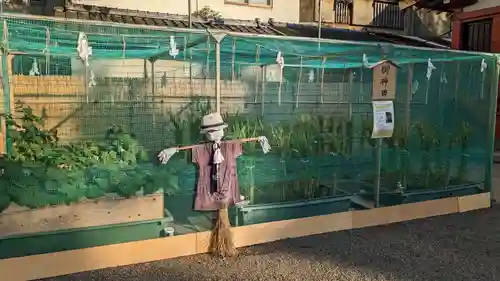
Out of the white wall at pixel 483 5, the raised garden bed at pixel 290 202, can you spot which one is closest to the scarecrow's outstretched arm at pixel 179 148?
the raised garden bed at pixel 290 202

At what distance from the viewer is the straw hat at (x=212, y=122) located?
14.2ft

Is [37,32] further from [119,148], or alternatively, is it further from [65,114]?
[119,148]

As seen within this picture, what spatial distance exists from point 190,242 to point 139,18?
9711mm

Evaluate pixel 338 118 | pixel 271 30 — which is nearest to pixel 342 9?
pixel 271 30

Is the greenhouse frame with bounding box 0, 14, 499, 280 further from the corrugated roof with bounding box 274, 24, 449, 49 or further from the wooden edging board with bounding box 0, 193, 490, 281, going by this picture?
the corrugated roof with bounding box 274, 24, 449, 49

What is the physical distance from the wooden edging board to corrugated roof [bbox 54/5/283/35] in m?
8.30

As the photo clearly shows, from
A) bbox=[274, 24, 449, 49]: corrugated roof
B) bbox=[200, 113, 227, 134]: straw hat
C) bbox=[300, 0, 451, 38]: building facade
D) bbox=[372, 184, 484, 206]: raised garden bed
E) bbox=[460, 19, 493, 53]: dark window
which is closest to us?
bbox=[200, 113, 227, 134]: straw hat

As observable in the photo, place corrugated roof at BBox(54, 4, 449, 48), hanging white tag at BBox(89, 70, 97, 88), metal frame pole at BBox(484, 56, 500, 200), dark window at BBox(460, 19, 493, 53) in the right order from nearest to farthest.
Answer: hanging white tag at BBox(89, 70, 97, 88), metal frame pole at BBox(484, 56, 500, 200), corrugated roof at BBox(54, 4, 449, 48), dark window at BBox(460, 19, 493, 53)

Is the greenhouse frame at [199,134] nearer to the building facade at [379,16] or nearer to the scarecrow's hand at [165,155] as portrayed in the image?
the scarecrow's hand at [165,155]

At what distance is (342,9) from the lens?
17.9m

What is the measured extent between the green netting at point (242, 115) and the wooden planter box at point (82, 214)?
8 cm

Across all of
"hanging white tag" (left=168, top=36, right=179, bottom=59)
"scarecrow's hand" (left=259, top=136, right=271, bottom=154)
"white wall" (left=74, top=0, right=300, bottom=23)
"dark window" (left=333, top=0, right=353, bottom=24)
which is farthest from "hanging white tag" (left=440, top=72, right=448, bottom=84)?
"dark window" (left=333, top=0, right=353, bottom=24)

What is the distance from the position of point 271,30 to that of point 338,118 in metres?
9.18

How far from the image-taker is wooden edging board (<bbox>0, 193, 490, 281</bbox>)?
3.85 metres
